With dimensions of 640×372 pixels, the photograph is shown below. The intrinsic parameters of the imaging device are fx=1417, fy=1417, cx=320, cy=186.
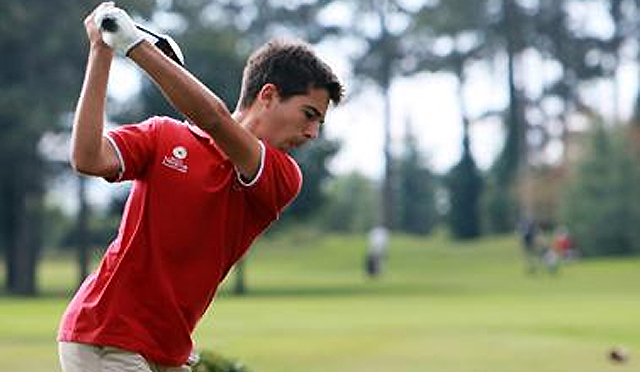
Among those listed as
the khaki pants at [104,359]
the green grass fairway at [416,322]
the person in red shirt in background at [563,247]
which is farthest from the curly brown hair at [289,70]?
the person in red shirt in background at [563,247]

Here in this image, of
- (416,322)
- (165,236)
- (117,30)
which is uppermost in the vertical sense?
(117,30)

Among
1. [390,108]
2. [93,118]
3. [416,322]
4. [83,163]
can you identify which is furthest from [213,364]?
[390,108]

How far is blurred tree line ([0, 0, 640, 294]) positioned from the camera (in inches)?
1928

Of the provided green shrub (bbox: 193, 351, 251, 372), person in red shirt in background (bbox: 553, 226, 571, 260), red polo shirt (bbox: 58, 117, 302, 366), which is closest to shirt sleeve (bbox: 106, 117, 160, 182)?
red polo shirt (bbox: 58, 117, 302, 366)

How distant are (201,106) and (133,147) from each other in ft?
1.03

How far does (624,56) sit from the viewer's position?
257 feet

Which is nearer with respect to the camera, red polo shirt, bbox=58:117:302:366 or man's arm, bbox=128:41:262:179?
man's arm, bbox=128:41:262:179

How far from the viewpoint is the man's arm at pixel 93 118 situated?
4168 millimetres

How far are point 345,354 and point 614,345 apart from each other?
13.7ft

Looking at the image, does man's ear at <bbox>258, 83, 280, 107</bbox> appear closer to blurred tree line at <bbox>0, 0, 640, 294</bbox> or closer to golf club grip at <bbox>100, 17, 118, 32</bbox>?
golf club grip at <bbox>100, 17, 118, 32</bbox>

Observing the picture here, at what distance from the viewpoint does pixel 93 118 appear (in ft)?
13.9

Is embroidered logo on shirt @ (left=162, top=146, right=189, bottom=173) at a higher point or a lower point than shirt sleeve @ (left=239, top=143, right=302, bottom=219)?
higher

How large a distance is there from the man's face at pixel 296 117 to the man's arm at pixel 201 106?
17cm

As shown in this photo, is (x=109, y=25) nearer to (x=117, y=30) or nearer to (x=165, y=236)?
(x=117, y=30)
